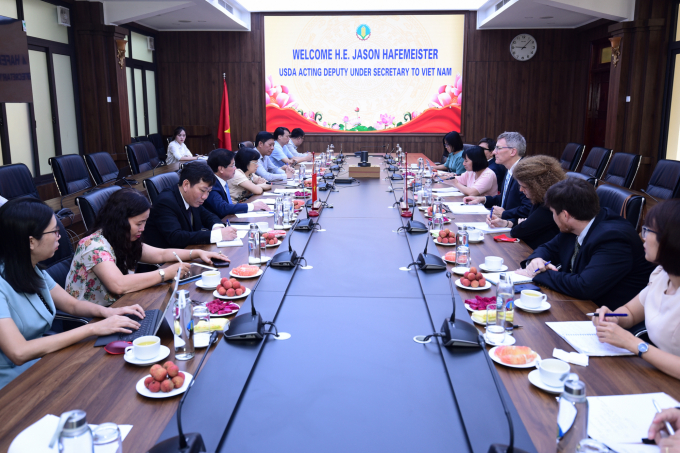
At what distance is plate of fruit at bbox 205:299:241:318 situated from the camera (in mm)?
1949

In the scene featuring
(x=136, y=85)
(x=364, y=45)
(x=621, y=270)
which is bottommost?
(x=621, y=270)

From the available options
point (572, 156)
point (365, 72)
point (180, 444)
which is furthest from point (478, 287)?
point (365, 72)

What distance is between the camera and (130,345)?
1.70m

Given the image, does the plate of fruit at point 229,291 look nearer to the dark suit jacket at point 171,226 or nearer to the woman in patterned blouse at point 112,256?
the woman in patterned blouse at point 112,256

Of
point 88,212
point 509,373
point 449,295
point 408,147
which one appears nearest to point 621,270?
point 449,295

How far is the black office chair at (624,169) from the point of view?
520 centimetres

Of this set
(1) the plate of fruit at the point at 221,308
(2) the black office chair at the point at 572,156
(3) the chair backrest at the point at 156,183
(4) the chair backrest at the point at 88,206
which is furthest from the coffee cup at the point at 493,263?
(2) the black office chair at the point at 572,156

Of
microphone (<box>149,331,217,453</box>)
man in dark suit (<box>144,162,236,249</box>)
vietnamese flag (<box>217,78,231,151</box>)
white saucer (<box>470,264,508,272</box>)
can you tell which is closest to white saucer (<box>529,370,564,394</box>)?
microphone (<box>149,331,217,453</box>)

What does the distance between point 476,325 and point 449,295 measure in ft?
0.88

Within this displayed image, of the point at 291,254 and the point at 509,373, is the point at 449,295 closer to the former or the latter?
the point at 509,373

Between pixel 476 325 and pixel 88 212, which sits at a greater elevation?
pixel 88 212

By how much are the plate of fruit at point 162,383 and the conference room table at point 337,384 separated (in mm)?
20

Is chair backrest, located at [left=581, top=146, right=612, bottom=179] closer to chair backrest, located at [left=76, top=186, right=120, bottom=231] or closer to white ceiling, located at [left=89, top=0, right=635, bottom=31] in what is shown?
white ceiling, located at [left=89, top=0, right=635, bottom=31]

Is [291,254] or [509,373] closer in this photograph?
[509,373]
